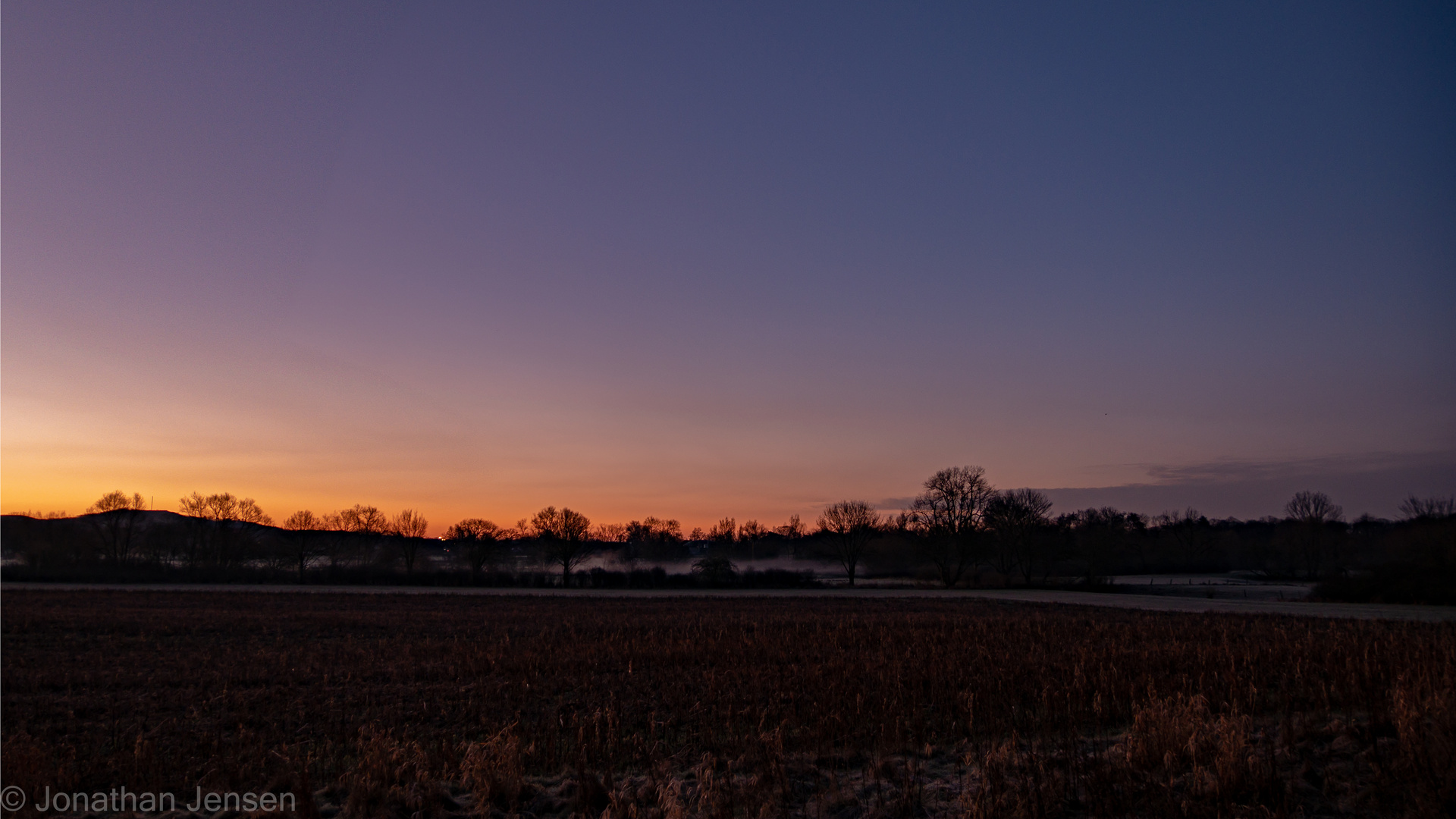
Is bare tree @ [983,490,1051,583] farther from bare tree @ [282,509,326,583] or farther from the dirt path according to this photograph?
bare tree @ [282,509,326,583]

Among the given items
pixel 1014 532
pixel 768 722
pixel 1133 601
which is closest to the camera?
pixel 768 722

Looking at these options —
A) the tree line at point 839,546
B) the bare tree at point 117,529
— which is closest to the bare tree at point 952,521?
the tree line at point 839,546

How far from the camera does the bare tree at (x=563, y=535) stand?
112000 millimetres

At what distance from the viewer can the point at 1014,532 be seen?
99.6 metres

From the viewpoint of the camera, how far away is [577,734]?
11.8 metres

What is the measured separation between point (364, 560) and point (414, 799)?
13219 centimetres

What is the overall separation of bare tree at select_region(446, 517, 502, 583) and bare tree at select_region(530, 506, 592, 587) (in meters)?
7.37

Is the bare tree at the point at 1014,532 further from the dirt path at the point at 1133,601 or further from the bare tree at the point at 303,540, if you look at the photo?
the bare tree at the point at 303,540

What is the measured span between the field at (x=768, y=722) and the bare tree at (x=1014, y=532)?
73.4 meters

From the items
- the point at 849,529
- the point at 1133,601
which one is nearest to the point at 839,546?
the point at 849,529

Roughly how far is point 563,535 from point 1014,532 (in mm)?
63332

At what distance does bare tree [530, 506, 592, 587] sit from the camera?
112 m

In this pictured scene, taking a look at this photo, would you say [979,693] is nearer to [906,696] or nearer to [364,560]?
[906,696]

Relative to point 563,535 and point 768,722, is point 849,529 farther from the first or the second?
point 768,722
